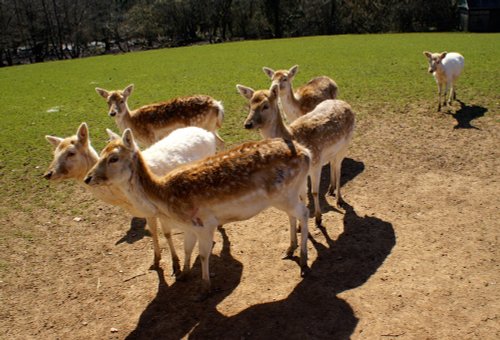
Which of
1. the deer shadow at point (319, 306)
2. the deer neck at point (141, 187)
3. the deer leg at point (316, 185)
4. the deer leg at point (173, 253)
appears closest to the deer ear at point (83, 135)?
the deer neck at point (141, 187)

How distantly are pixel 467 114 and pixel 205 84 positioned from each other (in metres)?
9.96

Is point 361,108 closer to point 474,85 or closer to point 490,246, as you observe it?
point 474,85

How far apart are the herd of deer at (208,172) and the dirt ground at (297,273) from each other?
1.33ft

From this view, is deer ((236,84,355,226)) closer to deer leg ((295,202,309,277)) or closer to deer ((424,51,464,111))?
deer leg ((295,202,309,277))

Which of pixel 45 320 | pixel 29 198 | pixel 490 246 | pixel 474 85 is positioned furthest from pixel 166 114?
pixel 474 85

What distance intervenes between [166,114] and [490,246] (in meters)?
6.22

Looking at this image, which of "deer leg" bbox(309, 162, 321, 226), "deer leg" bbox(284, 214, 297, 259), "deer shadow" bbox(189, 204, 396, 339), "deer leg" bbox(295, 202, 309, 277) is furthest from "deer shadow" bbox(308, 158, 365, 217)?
"deer leg" bbox(295, 202, 309, 277)

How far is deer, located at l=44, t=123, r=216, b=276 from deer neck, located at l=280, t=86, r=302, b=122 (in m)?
3.03

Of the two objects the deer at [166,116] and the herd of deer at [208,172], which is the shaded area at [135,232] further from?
→ the deer at [166,116]

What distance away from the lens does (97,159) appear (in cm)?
649

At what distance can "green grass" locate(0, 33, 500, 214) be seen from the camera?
11008mm

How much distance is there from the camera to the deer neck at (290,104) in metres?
9.39

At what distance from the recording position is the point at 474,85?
1398 centimetres

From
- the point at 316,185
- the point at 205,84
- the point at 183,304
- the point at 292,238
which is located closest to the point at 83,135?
the point at 183,304
